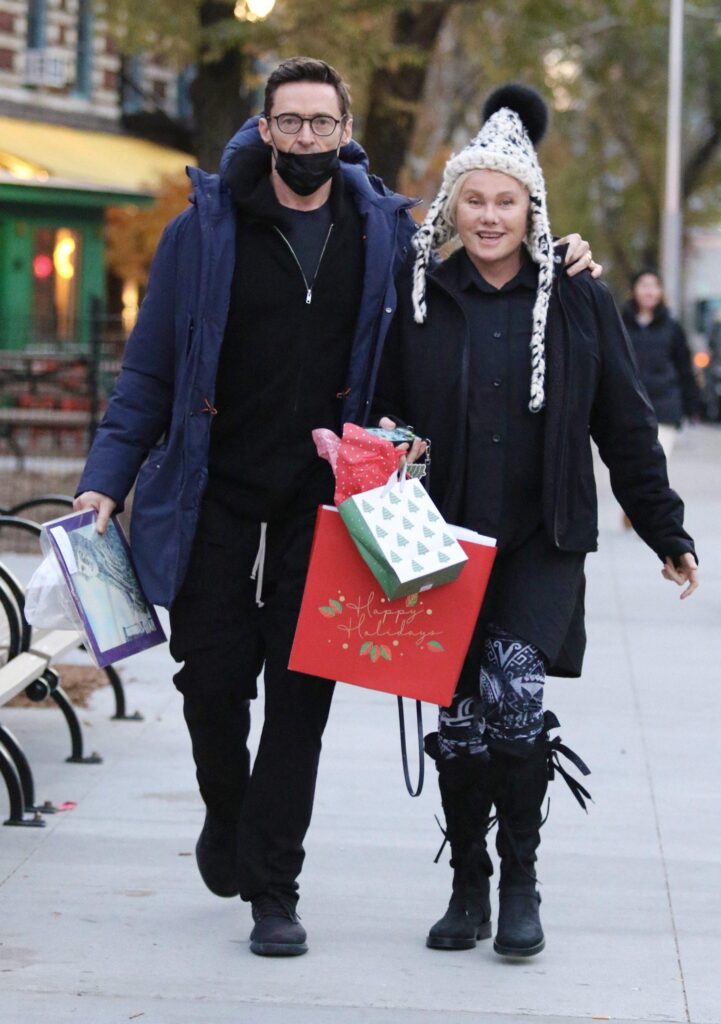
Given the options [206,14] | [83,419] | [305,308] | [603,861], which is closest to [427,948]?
[603,861]

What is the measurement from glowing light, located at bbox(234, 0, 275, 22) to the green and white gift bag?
40.0 feet

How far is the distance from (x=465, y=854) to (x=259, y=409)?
1.16 meters

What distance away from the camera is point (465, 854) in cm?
464

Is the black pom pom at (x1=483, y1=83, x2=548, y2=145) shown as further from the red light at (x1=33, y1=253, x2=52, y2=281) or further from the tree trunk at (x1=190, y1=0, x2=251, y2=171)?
the red light at (x1=33, y1=253, x2=52, y2=281)

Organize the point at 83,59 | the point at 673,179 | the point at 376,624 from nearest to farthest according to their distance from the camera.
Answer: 1. the point at 376,624
2. the point at 83,59
3. the point at 673,179

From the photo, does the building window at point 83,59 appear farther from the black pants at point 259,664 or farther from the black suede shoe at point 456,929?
the black suede shoe at point 456,929

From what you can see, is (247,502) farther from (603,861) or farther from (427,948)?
(603,861)

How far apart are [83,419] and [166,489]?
12376 millimetres

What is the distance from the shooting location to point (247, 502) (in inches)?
176

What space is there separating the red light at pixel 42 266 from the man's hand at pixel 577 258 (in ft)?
74.5

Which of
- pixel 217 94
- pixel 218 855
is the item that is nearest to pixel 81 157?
pixel 217 94

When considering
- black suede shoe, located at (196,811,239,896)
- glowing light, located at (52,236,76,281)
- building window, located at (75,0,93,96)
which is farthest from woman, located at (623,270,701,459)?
building window, located at (75,0,93,96)

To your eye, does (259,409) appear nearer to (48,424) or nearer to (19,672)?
(19,672)

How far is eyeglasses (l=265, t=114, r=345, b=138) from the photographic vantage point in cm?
434
